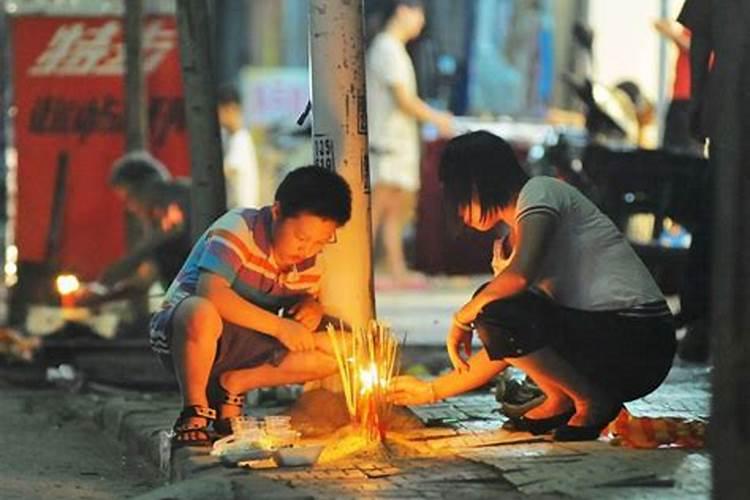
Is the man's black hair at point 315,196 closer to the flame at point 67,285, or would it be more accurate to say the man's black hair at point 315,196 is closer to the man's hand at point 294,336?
the man's hand at point 294,336

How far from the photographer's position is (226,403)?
6.52 metres

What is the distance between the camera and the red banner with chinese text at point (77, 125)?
1094 centimetres

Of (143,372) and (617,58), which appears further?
(617,58)

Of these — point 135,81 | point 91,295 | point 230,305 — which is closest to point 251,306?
point 230,305

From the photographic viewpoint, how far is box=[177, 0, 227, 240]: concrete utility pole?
303 inches

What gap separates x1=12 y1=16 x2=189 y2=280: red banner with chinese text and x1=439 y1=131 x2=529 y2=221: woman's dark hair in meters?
5.19

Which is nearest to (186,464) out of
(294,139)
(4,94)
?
(4,94)

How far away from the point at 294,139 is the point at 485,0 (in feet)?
10.6

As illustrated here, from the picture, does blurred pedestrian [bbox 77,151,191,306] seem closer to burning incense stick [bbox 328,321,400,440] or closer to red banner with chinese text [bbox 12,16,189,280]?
red banner with chinese text [bbox 12,16,189,280]

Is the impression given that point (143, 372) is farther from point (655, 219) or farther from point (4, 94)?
point (4, 94)

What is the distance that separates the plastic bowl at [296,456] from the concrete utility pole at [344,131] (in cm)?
73

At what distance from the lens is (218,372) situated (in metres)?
6.46

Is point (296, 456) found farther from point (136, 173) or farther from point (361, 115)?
point (136, 173)

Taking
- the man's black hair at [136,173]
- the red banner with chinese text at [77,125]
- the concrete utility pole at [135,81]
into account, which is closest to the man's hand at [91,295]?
the man's black hair at [136,173]
